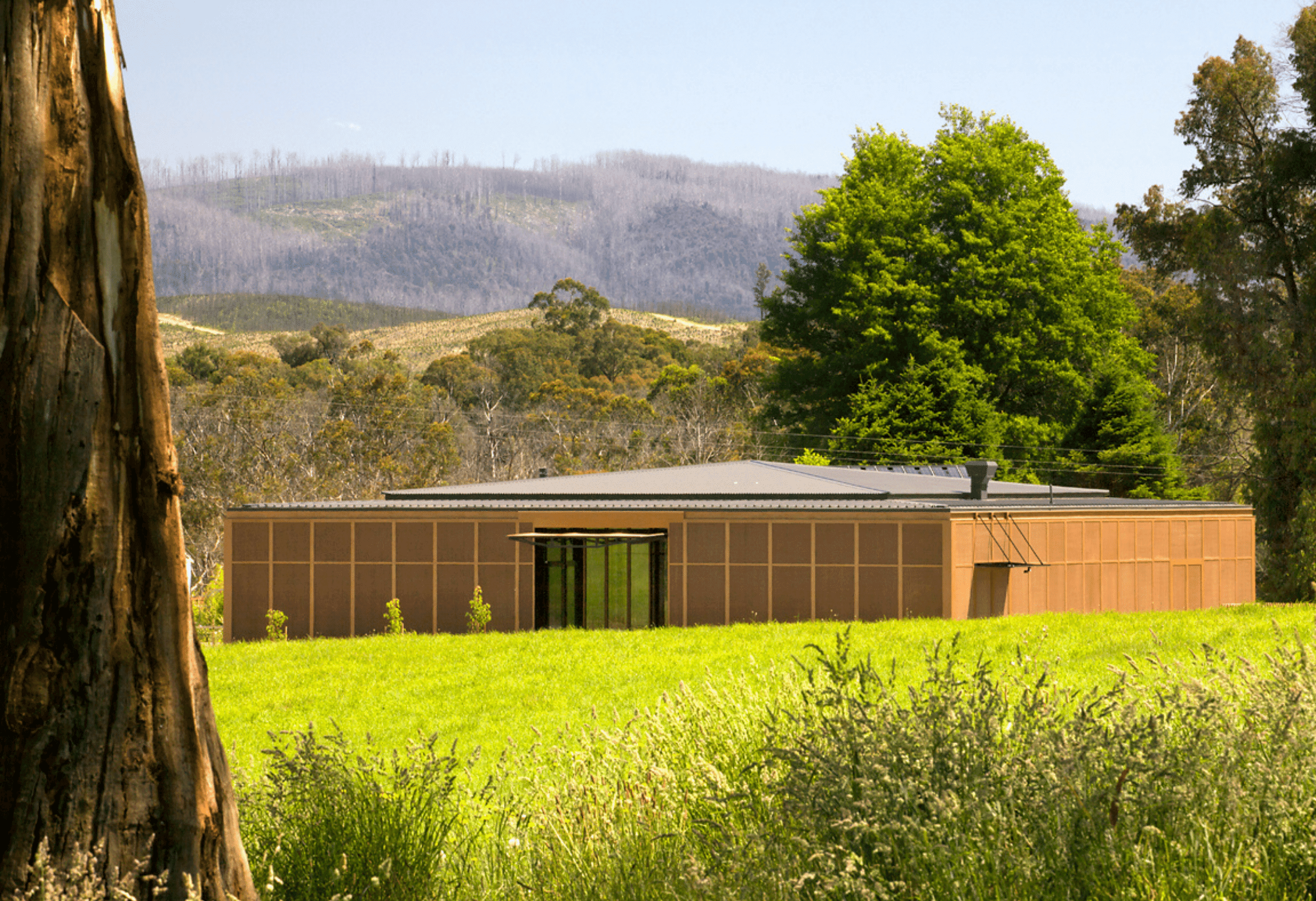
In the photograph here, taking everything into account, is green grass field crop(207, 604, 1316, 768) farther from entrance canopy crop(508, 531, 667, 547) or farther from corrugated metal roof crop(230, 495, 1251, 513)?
corrugated metal roof crop(230, 495, 1251, 513)

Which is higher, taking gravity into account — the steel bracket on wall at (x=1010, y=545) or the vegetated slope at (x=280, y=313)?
the vegetated slope at (x=280, y=313)

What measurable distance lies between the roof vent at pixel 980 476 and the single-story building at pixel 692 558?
43 millimetres

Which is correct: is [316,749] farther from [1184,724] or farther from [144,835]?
[1184,724]

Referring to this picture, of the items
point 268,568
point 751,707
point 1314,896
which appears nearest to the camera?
point 1314,896

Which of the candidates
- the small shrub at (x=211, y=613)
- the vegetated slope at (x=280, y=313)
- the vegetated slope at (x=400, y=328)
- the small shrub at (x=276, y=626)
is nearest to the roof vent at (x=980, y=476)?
the small shrub at (x=276, y=626)

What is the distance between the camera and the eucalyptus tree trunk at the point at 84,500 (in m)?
3.47

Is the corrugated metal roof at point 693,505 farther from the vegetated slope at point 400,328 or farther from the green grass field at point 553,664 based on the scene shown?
the vegetated slope at point 400,328

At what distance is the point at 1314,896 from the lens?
3.57 m

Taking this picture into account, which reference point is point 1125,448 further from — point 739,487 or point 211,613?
point 211,613

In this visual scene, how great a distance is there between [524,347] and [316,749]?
59526 millimetres

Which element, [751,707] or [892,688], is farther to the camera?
[751,707]

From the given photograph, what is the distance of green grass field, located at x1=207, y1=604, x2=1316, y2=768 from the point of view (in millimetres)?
13086

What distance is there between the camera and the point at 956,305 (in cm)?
3688

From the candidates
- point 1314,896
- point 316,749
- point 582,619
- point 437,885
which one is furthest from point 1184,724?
point 582,619
